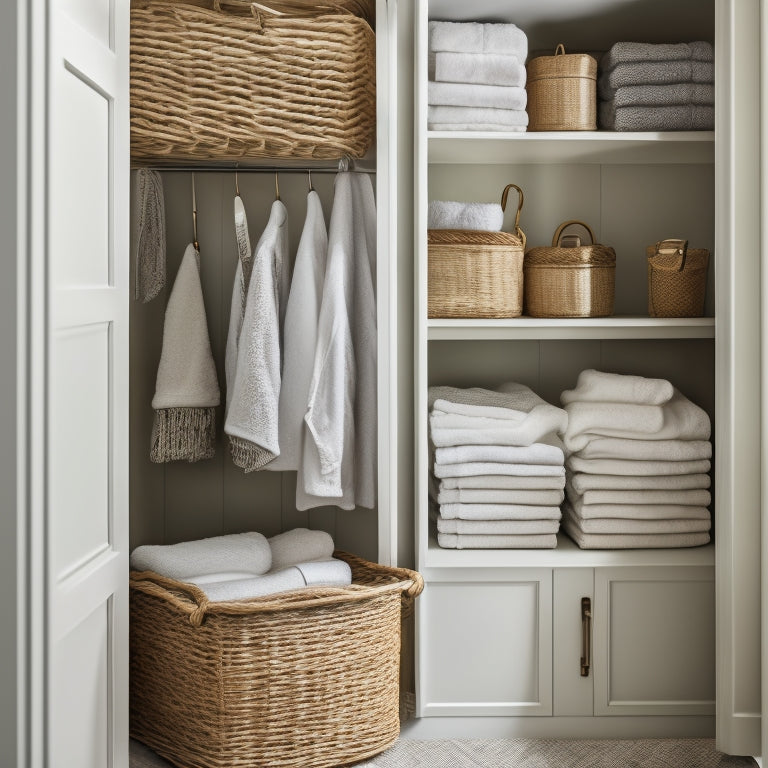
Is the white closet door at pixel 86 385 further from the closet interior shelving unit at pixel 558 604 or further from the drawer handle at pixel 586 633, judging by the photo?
the drawer handle at pixel 586 633

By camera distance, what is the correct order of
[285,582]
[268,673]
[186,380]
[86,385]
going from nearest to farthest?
[86,385] → [268,673] → [285,582] → [186,380]

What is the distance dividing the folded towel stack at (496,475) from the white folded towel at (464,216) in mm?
426

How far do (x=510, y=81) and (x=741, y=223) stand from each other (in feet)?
2.04

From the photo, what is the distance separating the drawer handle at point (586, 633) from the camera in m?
2.02

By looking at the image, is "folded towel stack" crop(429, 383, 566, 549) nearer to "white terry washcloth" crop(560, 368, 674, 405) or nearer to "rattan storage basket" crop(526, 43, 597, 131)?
"white terry washcloth" crop(560, 368, 674, 405)

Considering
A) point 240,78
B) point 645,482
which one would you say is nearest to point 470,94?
point 240,78

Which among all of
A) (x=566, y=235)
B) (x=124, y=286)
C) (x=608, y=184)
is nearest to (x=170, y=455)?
(x=124, y=286)

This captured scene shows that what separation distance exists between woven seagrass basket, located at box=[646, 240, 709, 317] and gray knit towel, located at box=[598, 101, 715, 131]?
0.27 metres

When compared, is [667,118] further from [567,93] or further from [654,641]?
[654,641]

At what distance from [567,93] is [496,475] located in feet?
3.06

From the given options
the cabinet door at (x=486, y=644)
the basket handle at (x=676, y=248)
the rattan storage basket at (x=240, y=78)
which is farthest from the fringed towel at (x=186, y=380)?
the basket handle at (x=676, y=248)

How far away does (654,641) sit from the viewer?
80.3 inches

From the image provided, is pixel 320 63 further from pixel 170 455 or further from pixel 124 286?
pixel 170 455

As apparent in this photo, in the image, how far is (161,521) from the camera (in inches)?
Result: 92.0
